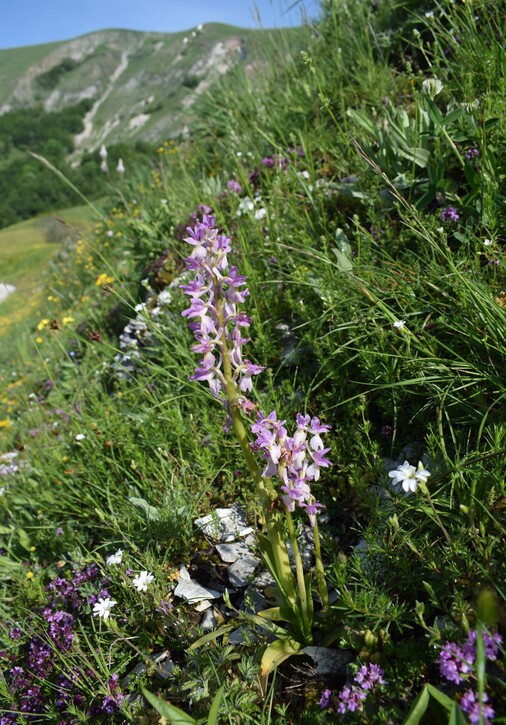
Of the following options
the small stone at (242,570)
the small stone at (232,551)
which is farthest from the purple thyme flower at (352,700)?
the small stone at (232,551)

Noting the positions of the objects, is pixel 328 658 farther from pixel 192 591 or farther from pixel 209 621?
pixel 192 591

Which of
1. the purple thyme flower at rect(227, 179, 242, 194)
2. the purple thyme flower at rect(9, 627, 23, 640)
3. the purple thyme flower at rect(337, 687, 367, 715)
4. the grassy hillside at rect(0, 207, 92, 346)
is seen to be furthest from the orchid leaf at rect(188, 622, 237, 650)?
the grassy hillside at rect(0, 207, 92, 346)

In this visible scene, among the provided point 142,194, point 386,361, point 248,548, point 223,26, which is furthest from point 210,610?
point 223,26

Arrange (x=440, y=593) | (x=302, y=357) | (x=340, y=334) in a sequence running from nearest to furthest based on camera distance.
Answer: (x=440, y=593) → (x=340, y=334) → (x=302, y=357)

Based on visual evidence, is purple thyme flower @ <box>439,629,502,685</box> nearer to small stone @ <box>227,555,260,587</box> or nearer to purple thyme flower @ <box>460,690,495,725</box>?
purple thyme flower @ <box>460,690,495,725</box>

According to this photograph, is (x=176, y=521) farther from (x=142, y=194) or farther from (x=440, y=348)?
(x=142, y=194)

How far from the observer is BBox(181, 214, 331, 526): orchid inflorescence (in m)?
1.58

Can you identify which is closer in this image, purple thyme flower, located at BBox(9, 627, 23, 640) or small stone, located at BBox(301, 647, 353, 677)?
small stone, located at BBox(301, 647, 353, 677)

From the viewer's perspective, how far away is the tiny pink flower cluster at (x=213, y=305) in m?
1.59

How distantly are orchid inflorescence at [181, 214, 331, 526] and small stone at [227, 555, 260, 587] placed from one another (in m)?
0.82

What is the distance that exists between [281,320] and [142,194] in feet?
21.0

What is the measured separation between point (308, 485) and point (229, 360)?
0.63 meters

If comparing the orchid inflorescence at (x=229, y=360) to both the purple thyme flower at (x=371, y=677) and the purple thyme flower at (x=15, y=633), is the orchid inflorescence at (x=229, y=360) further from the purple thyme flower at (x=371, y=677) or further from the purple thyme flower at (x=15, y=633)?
the purple thyme flower at (x=15, y=633)

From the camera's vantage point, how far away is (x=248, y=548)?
7.94 feet
